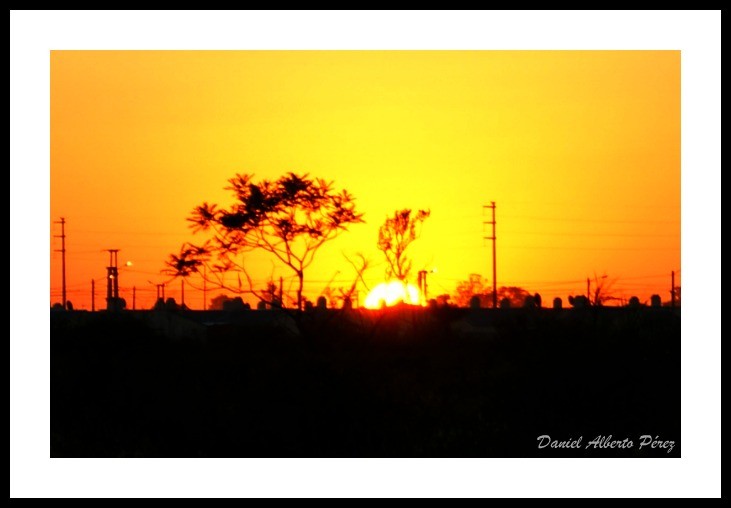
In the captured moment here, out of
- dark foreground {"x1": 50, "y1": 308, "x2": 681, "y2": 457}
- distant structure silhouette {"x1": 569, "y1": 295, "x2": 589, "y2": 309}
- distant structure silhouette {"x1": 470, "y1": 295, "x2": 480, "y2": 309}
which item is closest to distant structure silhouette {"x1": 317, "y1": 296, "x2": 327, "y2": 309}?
dark foreground {"x1": 50, "y1": 308, "x2": 681, "y2": 457}

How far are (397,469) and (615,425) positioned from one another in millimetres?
5566

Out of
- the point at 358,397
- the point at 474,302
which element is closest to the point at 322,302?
the point at 358,397

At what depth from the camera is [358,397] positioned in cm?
1611

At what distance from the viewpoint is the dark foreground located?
49.6 feet

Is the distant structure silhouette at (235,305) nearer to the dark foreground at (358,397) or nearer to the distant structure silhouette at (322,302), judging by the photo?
the distant structure silhouette at (322,302)

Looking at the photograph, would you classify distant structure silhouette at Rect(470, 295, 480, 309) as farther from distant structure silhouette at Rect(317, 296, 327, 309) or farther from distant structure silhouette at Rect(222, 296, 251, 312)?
distant structure silhouette at Rect(317, 296, 327, 309)

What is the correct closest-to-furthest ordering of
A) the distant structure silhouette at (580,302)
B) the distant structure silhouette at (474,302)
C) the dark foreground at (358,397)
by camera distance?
the dark foreground at (358,397)
the distant structure silhouette at (580,302)
the distant structure silhouette at (474,302)

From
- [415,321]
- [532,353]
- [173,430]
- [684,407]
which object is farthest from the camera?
[415,321]

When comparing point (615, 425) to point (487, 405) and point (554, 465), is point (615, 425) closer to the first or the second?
point (487, 405)

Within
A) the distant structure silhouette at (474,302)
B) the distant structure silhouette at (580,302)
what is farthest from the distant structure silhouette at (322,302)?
the distant structure silhouette at (474,302)

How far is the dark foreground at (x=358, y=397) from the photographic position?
1512cm

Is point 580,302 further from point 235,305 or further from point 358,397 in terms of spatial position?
point 358,397

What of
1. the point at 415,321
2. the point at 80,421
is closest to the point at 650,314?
the point at 415,321

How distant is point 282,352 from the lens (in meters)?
18.6
